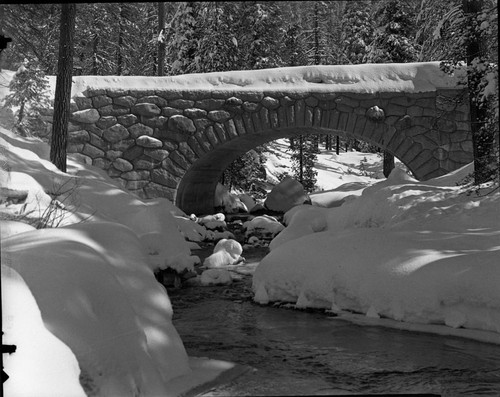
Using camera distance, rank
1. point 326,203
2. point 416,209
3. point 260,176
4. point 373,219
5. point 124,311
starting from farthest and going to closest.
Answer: point 260,176, point 326,203, point 373,219, point 416,209, point 124,311

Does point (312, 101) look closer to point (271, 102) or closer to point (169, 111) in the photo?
point (271, 102)

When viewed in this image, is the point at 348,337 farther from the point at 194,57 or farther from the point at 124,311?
the point at 194,57

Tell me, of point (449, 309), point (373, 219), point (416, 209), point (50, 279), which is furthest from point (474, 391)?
point (373, 219)

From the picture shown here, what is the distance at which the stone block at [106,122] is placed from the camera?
1189 centimetres

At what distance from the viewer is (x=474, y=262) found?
4262mm

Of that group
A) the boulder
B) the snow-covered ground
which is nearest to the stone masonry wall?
the snow-covered ground

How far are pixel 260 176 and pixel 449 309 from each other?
1608 centimetres

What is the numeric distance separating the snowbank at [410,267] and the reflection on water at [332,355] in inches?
9.0

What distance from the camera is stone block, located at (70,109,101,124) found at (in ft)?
38.7

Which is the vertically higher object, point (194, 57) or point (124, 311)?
point (194, 57)

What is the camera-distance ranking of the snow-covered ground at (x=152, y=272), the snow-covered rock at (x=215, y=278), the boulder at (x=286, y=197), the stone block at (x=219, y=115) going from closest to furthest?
1. the snow-covered ground at (x=152, y=272)
2. the snow-covered rock at (x=215, y=278)
3. the stone block at (x=219, y=115)
4. the boulder at (x=286, y=197)

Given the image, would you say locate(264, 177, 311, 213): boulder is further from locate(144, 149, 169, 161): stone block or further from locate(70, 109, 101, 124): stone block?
locate(70, 109, 101, 124): stone block

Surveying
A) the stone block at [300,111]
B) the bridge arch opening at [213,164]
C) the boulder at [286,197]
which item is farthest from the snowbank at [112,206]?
the boulder at [286,197]

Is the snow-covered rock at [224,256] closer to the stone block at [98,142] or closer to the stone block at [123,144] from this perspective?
the stone block at [123,144]
